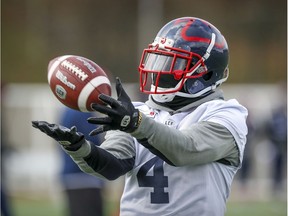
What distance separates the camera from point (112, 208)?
1145cm

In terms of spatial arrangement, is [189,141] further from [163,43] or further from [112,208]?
[112,208]

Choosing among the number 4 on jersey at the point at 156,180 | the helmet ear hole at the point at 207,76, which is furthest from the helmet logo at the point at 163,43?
the number 4 on jersey at the point at 156,180

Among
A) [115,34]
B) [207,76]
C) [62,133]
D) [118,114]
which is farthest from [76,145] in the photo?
[115,34]

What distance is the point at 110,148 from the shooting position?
393cm

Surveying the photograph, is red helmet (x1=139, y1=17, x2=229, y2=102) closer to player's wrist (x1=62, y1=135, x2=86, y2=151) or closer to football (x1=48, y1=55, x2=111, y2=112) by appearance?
football (x1=48, y1=55, x2=111, y2=112)

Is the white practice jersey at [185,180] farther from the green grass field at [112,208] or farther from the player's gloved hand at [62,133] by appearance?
the green grass field at [112,208]

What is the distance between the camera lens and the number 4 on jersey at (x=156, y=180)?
3787 millimetres

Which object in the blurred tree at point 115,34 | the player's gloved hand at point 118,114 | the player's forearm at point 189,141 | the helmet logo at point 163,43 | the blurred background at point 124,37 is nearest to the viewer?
the player's gloved hand at point 118,114

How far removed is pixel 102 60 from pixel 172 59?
18733 mm

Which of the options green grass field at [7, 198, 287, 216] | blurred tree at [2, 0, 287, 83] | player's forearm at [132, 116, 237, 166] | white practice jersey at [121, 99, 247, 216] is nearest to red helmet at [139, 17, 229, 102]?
white practice jersey at [121, 99, 247, 216]

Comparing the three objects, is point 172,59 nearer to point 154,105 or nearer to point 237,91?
point 154,105

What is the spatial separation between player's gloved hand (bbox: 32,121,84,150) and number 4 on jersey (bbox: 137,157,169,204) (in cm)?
36

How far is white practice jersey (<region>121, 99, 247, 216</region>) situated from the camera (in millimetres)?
3773

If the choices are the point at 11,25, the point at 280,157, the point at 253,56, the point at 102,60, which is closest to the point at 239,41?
the point at 253,56
